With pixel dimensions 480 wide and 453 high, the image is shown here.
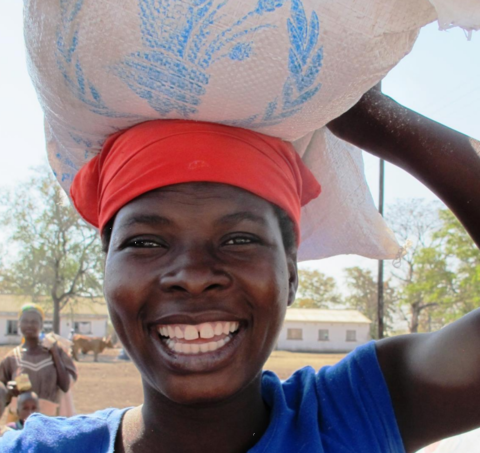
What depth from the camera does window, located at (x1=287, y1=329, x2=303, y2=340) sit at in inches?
1706

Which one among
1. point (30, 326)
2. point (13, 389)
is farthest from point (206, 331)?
point (30, 326)

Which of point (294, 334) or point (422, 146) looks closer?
point (422, 146)

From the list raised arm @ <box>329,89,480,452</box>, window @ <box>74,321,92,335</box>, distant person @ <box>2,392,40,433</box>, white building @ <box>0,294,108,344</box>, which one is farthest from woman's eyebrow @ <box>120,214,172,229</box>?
window @ <box>74,321,92,335</box>

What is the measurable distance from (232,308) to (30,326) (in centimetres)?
553

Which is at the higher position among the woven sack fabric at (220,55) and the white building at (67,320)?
the woven sack fabric at (220,55)

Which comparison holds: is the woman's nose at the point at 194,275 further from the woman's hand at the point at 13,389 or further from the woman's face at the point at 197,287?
the woman's hand at the point at 13,389

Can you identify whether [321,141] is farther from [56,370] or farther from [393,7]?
[56,370]

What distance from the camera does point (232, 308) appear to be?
133 centimetres

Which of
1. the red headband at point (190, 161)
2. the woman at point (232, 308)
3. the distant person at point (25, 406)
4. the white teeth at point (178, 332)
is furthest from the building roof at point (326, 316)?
the white teeth at point (178, 332)

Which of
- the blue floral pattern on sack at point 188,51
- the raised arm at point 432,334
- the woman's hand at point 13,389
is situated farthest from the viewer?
the woman's hand at point 13,389

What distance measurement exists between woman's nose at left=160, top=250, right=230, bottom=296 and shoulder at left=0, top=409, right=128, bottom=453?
471 mm

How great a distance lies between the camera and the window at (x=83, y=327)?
44428 mm

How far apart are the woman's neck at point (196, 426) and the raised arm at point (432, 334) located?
1.22 feet

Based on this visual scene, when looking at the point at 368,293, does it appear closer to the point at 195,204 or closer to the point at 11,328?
the point at 11,328
